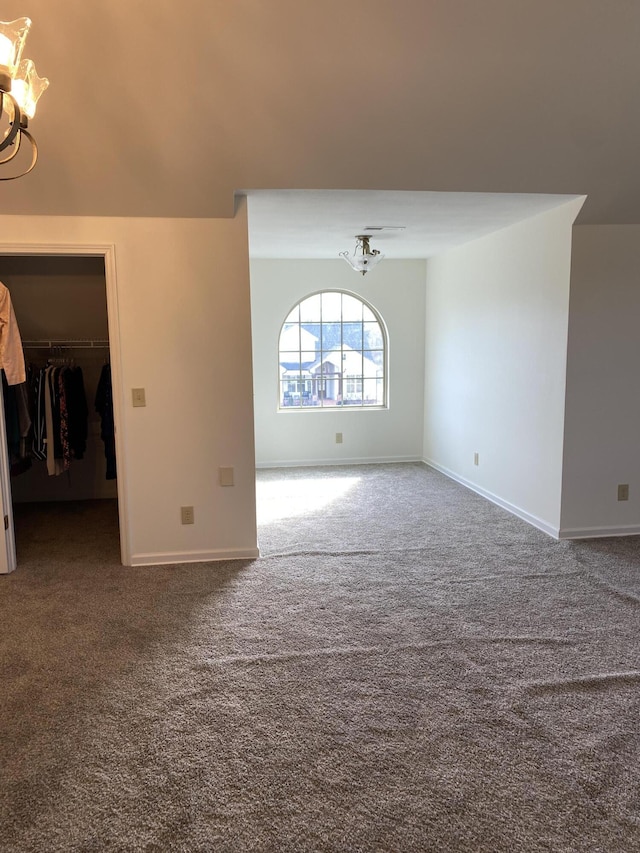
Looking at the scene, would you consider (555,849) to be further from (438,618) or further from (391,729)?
(438,618)

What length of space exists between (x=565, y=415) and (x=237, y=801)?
3.15 metres

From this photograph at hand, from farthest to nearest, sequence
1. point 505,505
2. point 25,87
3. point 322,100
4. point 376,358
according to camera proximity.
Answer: point 376,358
point 505,505
point 322,100
point 25,87

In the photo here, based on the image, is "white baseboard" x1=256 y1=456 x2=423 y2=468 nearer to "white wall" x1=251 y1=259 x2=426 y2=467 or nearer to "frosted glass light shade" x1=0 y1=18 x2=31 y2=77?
"white wall" x1=251 y1=259 x2=426 y2=467

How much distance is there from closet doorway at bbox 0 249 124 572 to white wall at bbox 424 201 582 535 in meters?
3.21

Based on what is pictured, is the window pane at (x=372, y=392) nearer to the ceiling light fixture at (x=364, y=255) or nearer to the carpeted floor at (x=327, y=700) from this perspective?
the ceiling light fixture at (x=364, y=255)

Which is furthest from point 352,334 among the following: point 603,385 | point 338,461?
point 603,385

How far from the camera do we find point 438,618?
9.64 ft

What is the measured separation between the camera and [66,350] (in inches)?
201

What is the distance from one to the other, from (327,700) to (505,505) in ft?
9.72

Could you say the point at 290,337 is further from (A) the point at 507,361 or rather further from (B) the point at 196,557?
(B) the point at 196,557

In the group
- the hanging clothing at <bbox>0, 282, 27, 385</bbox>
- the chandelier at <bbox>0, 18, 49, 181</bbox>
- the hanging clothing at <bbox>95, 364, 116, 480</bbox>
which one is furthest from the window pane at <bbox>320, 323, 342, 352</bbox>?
the chandelier at <bbox>0, 18, 49, 181</bbox>

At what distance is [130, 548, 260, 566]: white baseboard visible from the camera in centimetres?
369

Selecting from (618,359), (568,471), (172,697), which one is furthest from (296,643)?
(618,359)

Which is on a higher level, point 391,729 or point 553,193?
point 553,193
